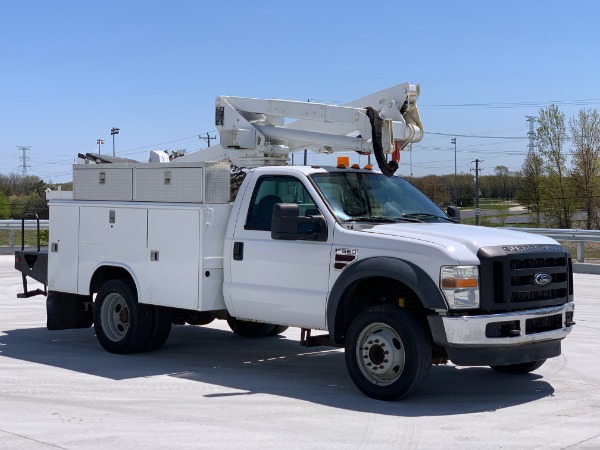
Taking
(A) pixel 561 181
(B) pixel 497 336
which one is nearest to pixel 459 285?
(B) pixel 497 336

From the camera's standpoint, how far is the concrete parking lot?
276 inches

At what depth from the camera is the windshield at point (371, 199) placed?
9188 mm

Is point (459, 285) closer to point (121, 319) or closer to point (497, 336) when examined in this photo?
point (497, 336)

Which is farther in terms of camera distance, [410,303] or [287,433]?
[410,303]

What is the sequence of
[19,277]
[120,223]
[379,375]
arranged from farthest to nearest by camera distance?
[19,277]
[120,223]
[379,375]

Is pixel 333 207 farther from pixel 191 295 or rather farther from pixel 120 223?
pixel 120 223

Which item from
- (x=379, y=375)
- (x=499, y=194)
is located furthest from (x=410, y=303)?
(x=499, y=194)

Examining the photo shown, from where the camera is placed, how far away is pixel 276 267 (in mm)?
9211

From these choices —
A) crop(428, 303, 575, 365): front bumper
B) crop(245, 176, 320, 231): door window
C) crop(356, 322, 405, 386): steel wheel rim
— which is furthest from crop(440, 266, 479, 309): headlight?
crop(245, 176, 320, 231): door window

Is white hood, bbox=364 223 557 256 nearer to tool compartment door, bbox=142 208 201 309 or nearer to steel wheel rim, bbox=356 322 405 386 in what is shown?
steel wheel rim, bbox=356 322 405 386

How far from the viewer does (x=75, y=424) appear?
7418 mm

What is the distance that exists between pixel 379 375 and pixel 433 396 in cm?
64

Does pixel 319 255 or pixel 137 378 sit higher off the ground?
pixel 319 255

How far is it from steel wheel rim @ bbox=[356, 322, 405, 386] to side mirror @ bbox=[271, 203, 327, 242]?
101 cm
